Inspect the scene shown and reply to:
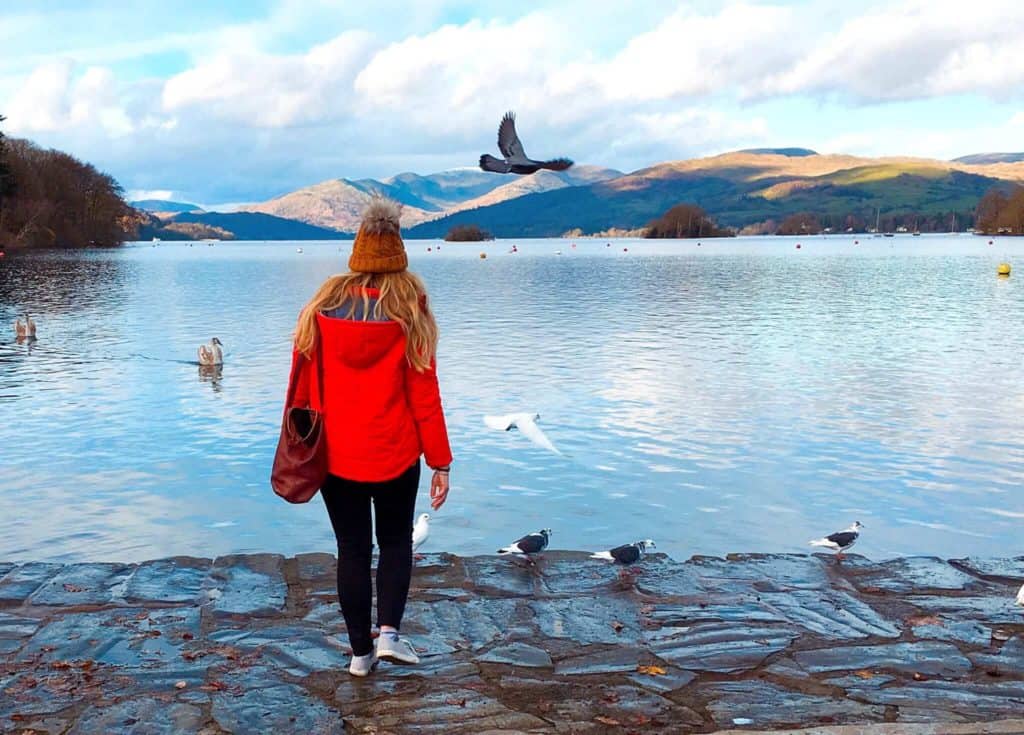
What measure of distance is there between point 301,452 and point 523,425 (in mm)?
10200

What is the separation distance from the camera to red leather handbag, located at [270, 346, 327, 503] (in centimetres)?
482

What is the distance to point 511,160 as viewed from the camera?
434 inches

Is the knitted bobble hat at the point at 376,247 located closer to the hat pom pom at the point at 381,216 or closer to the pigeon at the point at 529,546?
the hat pom pom at the point at 381,216

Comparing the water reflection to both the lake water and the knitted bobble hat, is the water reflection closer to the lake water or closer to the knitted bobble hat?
the lake water

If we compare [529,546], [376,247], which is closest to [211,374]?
[529,546]

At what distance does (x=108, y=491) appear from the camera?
469 inches

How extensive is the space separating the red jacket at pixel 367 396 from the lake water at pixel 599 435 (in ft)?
16.3

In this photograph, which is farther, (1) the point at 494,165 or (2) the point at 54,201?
(2) the point at 54,201

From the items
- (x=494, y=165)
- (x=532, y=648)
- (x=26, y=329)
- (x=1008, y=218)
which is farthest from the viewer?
(x=1008, y=218)

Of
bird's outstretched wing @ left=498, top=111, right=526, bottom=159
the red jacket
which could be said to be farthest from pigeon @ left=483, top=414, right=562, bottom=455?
the red jacket

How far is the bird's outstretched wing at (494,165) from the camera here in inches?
407

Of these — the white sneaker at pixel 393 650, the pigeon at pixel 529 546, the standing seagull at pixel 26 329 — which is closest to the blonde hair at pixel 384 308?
the white sneaker at pixel 393 650

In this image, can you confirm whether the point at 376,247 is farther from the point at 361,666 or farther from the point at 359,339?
the point at 361,666

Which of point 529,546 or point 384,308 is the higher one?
point 384,308
